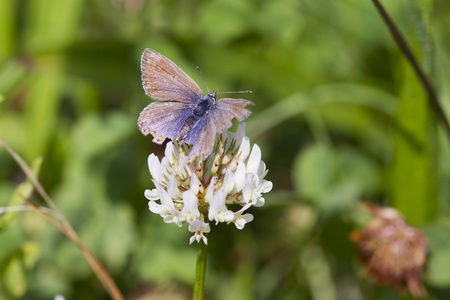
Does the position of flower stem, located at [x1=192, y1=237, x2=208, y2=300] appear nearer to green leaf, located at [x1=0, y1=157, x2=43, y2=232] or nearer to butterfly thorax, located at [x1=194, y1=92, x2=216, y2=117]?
butterfly thorax, located at [x1=194, y1=92, x2=216, y2=117]

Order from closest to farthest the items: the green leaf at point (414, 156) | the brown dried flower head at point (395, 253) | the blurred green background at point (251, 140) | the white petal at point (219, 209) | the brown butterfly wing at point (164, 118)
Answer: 1. the white petal at point (219, 209)
2. the brown butterfly wing at point (164, 118)
3. the brown dried flower head at point (395, 253)
4. the green leaf at point (414, 156)
5. the blurred green background at point (251, 140)

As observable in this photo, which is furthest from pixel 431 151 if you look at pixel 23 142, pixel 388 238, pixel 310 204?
pixel 23 142

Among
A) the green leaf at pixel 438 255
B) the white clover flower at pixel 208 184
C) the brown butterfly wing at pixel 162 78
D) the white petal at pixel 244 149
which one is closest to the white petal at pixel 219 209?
the white clover flower at pixel 208 184

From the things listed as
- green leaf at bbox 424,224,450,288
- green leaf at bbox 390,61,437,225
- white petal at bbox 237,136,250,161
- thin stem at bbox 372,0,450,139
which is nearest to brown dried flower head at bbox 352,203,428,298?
green leaf at bbox 424,224,450,288

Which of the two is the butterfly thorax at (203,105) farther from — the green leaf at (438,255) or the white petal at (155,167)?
the green leaf at (438,255)

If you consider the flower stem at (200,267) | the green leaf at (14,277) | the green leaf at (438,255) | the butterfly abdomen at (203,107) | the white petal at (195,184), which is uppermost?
the butterfly abdomen at (203,107)
